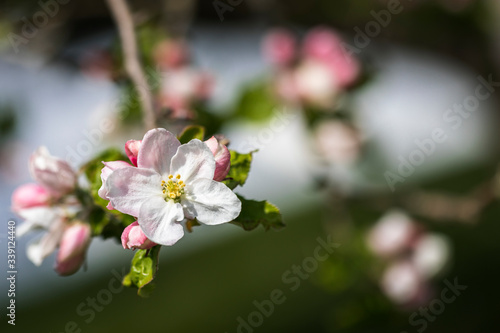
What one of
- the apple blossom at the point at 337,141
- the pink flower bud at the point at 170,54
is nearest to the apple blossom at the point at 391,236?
the apple blossom at the point at 337,141

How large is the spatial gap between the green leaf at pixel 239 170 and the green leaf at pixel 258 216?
0.03 metres

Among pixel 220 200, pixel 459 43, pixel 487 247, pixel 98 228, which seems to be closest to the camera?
pixel 220 200

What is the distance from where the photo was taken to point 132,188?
798mm

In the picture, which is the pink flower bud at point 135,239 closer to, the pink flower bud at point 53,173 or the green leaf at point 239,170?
the green leaf at point 239,170

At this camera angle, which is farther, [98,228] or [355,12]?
[355,12]

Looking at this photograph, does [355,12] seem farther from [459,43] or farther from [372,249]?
[372,249]

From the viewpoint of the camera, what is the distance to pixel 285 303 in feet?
20.6

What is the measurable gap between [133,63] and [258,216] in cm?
55

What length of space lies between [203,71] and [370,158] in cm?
108

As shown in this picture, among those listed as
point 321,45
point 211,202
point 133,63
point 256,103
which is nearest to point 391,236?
point 256,103

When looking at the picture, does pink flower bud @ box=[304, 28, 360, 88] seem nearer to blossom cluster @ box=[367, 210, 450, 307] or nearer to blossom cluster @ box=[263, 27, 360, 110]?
blossom cluster @ box=[263, 27, 360, 110]

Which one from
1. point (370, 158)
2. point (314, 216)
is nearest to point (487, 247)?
point (314, 216)

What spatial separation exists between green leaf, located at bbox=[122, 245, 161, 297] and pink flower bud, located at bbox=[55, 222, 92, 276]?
226 mm

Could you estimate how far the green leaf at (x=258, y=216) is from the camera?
0.84 meters
